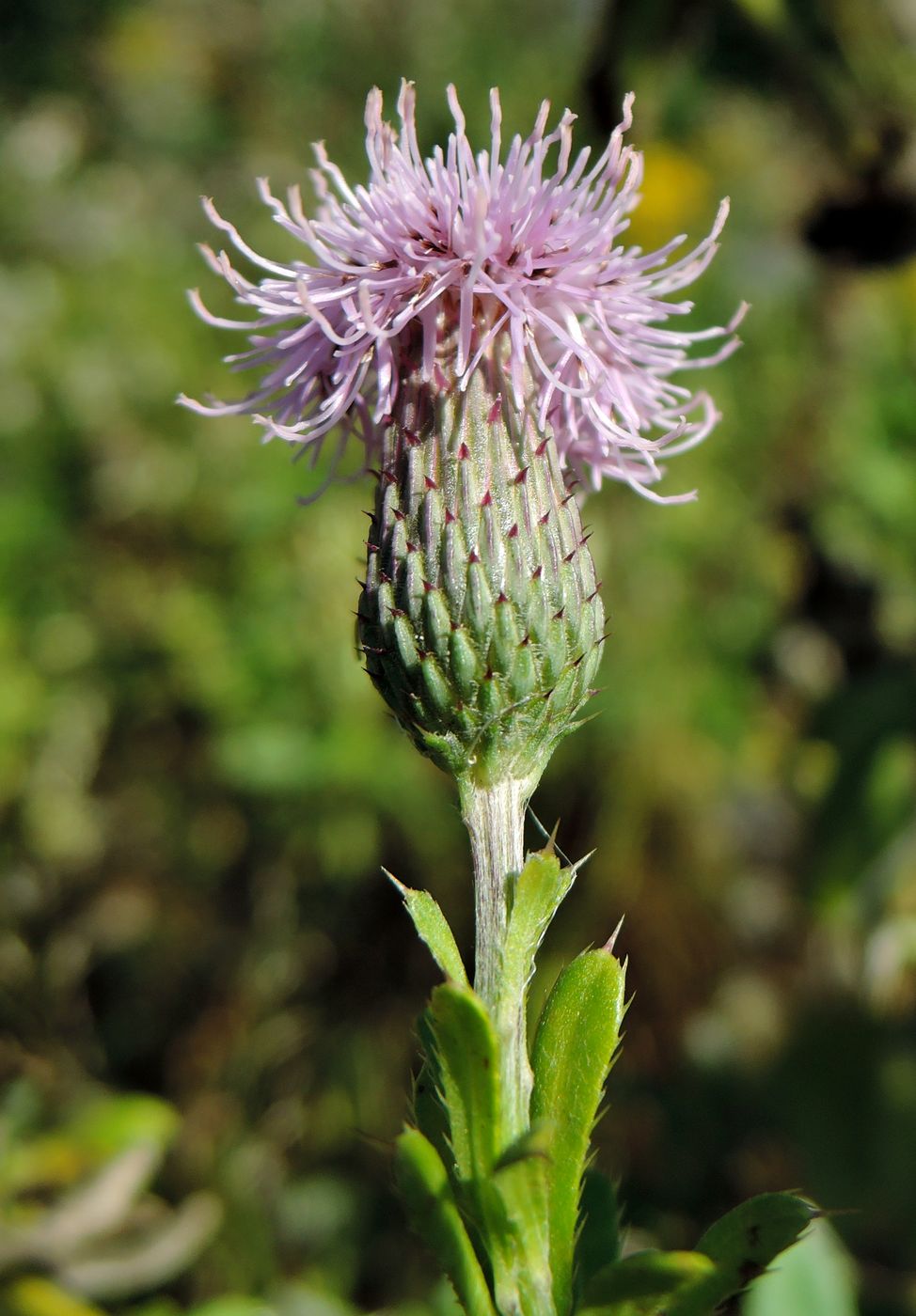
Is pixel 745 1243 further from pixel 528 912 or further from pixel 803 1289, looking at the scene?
pixel 803 1289

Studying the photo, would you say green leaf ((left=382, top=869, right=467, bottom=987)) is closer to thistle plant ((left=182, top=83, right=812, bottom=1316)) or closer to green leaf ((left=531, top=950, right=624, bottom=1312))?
thistle plant ((left=182, top=83, right=812, bottom=1316))

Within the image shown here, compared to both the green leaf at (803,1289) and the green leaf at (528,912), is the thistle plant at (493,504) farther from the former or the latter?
the green leaf at (803,1289)

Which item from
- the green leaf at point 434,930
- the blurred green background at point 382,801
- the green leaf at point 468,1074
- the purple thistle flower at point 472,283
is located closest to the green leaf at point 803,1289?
the blurred green background at point 382,801

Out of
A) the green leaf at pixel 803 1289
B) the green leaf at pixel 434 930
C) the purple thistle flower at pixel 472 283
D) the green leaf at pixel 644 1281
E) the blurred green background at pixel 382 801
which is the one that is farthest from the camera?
the blurred green background at pixel 382 801

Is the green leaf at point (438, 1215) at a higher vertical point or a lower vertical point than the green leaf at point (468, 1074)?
lower

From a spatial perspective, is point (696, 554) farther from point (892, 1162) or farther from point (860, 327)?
point (892, 1162)

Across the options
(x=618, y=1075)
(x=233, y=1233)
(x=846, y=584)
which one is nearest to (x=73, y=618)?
(x=233, y=1233)

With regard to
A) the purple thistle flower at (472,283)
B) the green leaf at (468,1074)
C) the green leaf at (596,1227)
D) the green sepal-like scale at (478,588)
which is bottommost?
the green leaf at (596,1227)
